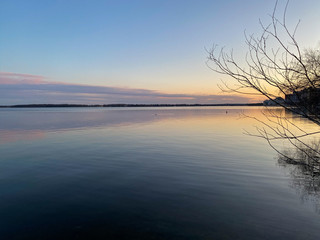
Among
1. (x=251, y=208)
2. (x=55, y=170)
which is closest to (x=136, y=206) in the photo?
(x=251, y=208)

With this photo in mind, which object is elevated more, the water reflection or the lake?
the water reflection

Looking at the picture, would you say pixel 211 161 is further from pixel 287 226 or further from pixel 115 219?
pixel 115 219

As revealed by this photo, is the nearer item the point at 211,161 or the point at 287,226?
the point at 287,226

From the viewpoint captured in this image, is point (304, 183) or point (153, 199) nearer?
point (153, 199)

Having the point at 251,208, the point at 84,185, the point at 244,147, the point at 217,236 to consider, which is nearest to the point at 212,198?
the point at 251,208

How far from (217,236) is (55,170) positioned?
10.8 meters

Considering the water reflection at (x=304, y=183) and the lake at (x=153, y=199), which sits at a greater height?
the water reflection at (x=304, y=183)

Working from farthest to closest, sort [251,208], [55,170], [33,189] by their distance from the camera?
[55,170]
[33,189]
[251,208]

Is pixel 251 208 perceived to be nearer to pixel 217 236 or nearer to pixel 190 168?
pixel 217 236

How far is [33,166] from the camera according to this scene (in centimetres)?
1517

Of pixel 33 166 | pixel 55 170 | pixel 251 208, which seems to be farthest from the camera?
pixel 33 166

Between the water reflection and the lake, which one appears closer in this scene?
the lake

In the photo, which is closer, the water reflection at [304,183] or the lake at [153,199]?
the lake at [153,199]

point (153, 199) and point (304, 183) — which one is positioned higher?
point (304, 183)
